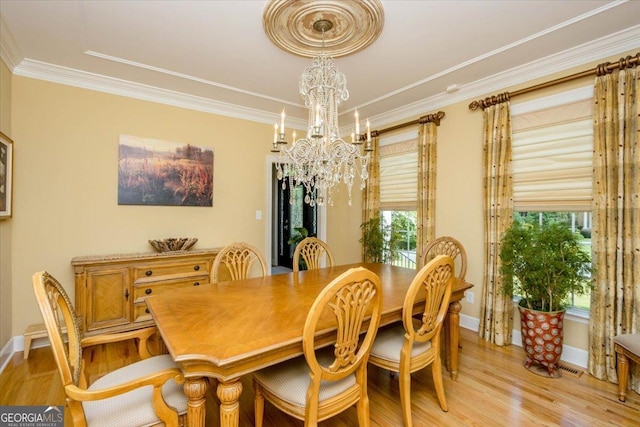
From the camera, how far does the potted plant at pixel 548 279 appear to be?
2.37 meters

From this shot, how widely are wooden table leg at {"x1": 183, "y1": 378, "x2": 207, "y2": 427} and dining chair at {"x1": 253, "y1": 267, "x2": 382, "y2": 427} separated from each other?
0.37 meters

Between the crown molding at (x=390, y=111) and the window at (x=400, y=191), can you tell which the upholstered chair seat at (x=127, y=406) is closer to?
the crown molding at (x=390, y=111)

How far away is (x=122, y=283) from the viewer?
294 cm

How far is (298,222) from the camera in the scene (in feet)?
22.7

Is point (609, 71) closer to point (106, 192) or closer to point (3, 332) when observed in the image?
point (106, 192)

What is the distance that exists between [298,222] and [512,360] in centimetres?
490

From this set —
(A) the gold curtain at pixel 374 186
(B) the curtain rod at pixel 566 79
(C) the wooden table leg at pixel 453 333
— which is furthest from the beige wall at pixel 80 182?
(B) the curtain rod at pixel 566 79

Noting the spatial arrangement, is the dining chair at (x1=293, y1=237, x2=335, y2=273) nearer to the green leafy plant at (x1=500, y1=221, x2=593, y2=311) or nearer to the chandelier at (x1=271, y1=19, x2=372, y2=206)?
the chandelier at (x1=271, y1=19, x2=372, y2=206)

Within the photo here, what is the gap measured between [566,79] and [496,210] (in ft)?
4.12

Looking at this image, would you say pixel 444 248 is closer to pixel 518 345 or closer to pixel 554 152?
pixel 518 345

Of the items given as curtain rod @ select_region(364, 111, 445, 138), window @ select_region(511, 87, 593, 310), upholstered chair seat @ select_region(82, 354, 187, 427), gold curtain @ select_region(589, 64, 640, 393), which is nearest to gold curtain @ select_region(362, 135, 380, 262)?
curtain rod @ select_region(364, 111, 445, 138)

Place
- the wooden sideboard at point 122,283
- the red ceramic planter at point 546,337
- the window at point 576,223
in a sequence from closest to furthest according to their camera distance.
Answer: the red ceramic planter at point 546,337
the window at point 576,223
the wooden sideboard at point 122,283

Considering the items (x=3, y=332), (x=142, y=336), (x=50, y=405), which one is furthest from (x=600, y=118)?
(x=3, y=332)

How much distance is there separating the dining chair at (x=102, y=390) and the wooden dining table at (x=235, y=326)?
0.39 feet
